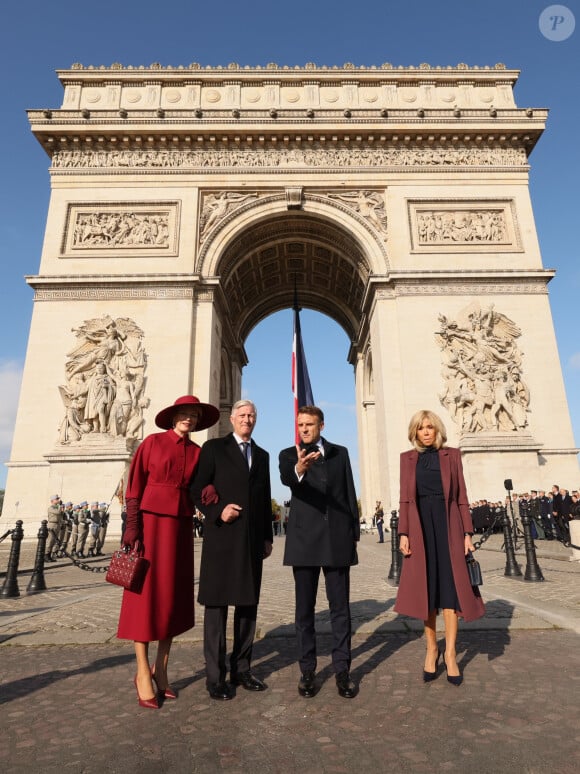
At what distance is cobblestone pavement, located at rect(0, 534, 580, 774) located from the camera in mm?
1904

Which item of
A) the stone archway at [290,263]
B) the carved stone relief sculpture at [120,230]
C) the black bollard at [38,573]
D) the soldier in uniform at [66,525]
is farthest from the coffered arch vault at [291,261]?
the black bollard at [38,573]

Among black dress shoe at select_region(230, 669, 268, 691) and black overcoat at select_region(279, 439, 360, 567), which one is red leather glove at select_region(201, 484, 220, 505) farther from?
black dress shoe at select_region(230, 669, 268, 691)

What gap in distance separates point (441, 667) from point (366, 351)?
1927 cm

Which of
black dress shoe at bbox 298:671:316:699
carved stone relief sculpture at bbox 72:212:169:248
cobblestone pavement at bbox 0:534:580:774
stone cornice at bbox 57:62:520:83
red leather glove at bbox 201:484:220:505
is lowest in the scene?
cobblestone pavement at bbox 0:534:580:774

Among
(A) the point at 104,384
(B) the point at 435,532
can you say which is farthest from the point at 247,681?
(A) the point at 104,384

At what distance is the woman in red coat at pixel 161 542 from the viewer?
8.55 feet

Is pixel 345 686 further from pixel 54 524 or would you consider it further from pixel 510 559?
pixel 54 524

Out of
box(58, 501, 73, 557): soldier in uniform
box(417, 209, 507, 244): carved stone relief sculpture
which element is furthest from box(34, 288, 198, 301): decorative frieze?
box(417, 209, 507, 244): carved stone relief sculpture

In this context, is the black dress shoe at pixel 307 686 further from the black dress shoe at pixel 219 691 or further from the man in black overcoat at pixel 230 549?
the black dress shoe at pixel 219 691

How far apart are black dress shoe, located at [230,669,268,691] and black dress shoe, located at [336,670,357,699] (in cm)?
45

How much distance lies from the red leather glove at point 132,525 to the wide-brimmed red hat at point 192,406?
59cm

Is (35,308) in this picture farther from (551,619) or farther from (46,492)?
(551,619)

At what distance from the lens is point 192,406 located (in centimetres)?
307

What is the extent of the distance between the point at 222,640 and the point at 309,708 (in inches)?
24.5
